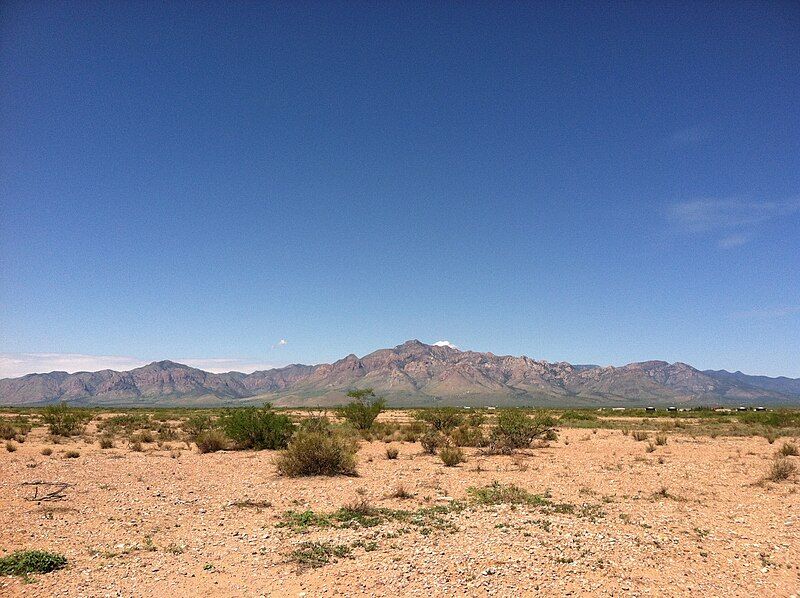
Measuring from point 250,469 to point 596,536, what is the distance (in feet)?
49.8

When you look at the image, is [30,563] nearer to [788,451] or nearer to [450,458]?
[450,458]

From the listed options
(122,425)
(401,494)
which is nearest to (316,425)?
(401,494)

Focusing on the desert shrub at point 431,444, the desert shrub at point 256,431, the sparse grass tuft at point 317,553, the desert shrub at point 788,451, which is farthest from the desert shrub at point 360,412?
the sparse grass tuft at point 317,553

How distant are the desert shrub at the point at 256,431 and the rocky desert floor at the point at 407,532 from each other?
25.4ft

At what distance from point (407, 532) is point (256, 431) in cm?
1945

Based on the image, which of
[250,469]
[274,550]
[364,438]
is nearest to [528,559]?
[274,550]

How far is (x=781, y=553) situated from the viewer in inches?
400

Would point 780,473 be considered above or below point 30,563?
below

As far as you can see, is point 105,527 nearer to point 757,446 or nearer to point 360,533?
point 360,533

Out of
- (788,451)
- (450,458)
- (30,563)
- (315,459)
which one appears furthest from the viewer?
(788,451)

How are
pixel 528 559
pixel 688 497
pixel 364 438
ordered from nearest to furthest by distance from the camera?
1. pixel 528 559
2. pixel 688 497
3. pixel 364 438

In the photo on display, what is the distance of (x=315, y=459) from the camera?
19547 millimetres

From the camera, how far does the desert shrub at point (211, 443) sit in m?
27.0

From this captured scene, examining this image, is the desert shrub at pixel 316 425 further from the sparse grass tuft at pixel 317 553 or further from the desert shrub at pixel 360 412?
the sparse grass tuft at pixel 317 553
